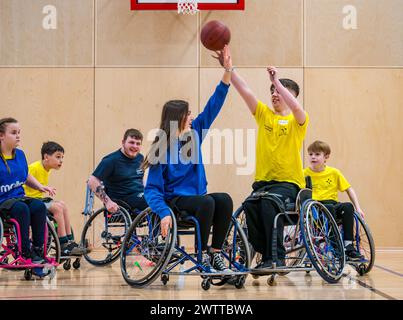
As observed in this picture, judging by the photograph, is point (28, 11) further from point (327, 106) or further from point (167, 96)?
point (327, 106)

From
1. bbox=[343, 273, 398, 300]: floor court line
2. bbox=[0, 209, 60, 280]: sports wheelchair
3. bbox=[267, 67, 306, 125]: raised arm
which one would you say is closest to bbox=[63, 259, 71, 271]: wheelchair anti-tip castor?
bbox=[0, 209, 60, 280]: sports wheelchair

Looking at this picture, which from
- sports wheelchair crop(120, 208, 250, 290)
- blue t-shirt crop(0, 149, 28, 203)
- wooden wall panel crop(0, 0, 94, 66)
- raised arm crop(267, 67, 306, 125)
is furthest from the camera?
wooden wall panel crop(0, 0, 94, 66)

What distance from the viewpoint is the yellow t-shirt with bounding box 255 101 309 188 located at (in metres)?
4.07

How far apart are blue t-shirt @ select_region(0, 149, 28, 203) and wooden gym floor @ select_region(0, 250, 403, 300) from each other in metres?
0.51

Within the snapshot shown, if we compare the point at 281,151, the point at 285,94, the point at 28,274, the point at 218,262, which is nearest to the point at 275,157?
the point at 281,151

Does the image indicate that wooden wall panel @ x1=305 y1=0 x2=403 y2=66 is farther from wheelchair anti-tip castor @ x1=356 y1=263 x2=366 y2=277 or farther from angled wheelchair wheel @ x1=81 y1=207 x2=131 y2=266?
wheelchair anti-tip castor @ x1=356 y1=263 x2=366 y2=277

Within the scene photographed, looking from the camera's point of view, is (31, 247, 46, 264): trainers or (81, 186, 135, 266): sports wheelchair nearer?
(31, 247, 46, 264): trainers

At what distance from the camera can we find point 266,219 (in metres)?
3.88

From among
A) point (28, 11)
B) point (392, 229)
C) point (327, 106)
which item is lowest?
point (392, 229)

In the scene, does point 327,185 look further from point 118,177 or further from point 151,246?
point 151,246

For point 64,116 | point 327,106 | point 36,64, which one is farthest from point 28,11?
point 327,106
